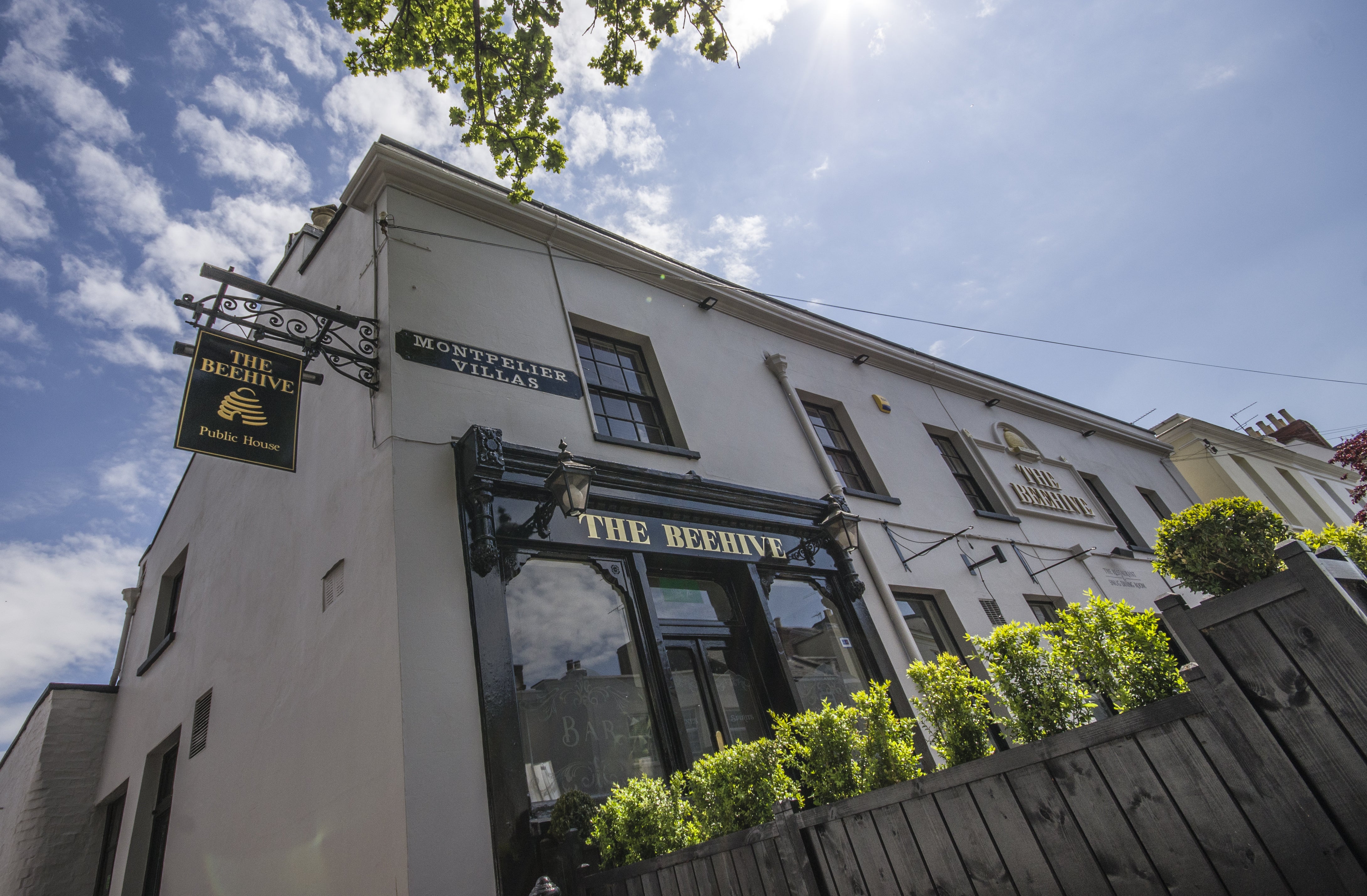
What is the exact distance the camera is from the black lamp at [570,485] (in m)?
5.53

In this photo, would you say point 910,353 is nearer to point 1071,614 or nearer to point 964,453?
point 964,453

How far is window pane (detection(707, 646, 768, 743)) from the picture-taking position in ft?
21.5

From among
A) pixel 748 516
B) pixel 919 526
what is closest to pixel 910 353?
pixel 919 526

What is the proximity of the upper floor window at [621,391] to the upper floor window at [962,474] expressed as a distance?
6.05 m

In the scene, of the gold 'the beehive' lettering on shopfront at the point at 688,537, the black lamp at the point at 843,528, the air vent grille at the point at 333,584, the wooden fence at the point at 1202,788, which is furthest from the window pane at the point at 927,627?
the air vent grille at the point at 333,584

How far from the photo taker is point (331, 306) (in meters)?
7.62

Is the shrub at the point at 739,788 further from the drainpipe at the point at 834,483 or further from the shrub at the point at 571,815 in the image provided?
the drainpipe at the point at 834,483

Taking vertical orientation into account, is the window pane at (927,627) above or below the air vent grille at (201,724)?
below

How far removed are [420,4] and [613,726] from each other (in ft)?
21.3

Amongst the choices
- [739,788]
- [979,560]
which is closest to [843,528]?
[979,560]

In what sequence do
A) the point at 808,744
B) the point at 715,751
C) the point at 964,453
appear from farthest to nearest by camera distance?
the point at 964,453, the point at 715,751, the point at 808,744

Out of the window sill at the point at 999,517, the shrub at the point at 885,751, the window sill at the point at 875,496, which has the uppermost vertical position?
the window sill at the point at 875,496

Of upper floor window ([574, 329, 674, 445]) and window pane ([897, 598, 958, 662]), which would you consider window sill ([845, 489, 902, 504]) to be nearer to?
window pane ([897, 598, 958, 662])

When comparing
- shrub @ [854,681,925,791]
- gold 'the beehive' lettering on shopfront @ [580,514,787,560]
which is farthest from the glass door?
shrub @ [854,681,925,791]
